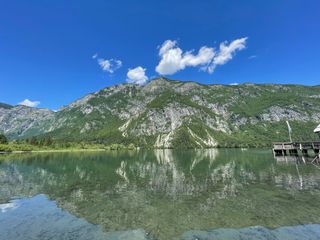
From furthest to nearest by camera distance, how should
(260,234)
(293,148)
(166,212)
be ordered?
(293,148), (166,212), (260,234)

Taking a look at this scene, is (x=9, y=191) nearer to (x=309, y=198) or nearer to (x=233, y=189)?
(x=233, y=189)

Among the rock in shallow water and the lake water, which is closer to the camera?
the rock in shallow water

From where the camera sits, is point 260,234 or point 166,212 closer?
point 260,234

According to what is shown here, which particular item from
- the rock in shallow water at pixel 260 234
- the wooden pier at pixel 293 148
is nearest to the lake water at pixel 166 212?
the rock in shallow water at pixel 260 234

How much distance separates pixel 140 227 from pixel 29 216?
1382 cm

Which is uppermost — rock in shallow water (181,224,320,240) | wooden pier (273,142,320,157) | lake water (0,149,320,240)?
wooden pier (273,142,320,157)

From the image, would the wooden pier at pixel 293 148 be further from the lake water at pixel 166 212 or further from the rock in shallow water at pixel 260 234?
the rock in shallow water at pixel 260 234

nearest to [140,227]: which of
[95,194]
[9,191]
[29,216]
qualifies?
[29,216]

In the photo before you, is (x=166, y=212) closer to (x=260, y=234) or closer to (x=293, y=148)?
(x=260, y=234)

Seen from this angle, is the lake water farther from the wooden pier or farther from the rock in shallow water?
the wooden pier

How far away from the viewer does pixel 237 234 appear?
2011cm

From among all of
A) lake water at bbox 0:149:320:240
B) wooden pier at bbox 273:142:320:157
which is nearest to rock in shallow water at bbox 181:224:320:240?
lake water at bbox 0:149:320:240

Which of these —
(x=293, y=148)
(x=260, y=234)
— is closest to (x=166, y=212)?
(x=260, y=234)

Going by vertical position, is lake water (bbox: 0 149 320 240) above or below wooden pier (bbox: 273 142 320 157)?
below
